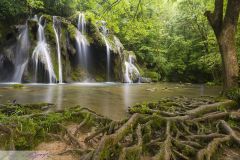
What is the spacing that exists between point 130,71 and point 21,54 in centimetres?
1269

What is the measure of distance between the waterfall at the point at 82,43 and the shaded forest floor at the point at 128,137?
66.0ft

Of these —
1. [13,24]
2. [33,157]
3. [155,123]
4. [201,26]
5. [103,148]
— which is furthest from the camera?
[201,26]

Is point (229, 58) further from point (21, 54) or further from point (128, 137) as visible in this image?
point (21, 54)

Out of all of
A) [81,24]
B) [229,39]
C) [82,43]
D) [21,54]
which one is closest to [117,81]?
[82,43]

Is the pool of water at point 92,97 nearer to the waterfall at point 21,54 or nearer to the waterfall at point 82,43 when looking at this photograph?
the waterfall at point 21,54

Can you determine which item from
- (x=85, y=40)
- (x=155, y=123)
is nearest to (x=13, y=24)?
(x=85, y=40)

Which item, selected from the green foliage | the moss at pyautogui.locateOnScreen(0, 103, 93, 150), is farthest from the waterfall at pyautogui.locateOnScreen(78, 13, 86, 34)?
the moss at pyautogui.locateOnScreen(0, 103, 93, 150)

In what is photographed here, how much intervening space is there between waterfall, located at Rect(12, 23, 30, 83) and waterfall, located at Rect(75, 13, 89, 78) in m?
4.82

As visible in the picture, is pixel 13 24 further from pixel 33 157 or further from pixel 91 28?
pixel 33 157

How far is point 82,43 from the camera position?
24.9m

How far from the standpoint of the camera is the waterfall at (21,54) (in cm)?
2157

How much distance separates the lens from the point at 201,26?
101 feet

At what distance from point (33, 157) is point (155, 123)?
2097mm

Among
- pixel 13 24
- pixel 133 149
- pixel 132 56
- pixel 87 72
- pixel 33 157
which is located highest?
pixel 13 24
